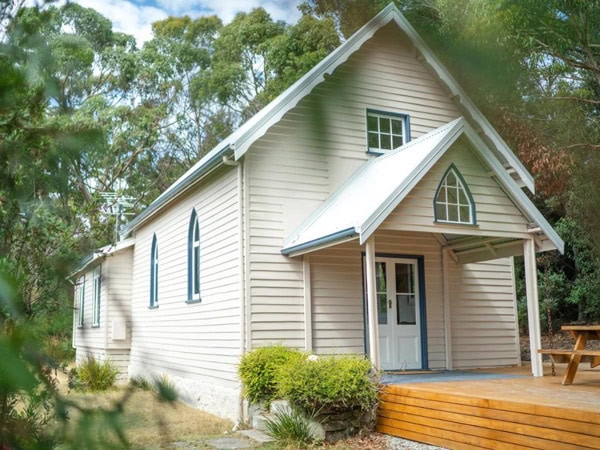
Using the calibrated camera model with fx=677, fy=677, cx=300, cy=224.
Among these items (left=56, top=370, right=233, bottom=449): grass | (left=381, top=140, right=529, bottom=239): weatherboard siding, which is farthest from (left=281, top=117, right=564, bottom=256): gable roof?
(left=56, top=370, right=233, bottom=449): grass

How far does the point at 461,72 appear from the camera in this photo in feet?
3.97

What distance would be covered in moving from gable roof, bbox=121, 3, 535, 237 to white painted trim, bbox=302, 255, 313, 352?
2150 mm

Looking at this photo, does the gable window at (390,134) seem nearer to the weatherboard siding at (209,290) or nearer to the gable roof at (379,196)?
the gable roof at (379,196)

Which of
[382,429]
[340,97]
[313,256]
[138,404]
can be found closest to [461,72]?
[340,97]

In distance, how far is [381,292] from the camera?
12.4 metres

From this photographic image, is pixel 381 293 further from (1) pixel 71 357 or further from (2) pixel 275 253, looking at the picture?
(1) pixel 71 357

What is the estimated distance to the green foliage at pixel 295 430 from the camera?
8765mm

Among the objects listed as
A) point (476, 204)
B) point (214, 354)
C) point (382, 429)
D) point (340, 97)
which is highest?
point (476, 204)

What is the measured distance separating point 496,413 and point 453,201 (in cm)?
381

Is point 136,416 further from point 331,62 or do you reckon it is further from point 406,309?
point 406,309

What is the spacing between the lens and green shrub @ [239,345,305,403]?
10047mm

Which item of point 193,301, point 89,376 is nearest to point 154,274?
point 193,301

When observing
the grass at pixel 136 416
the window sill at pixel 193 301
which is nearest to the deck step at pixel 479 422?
the window sill at pixel 193 301

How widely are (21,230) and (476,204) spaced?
9678 mm
